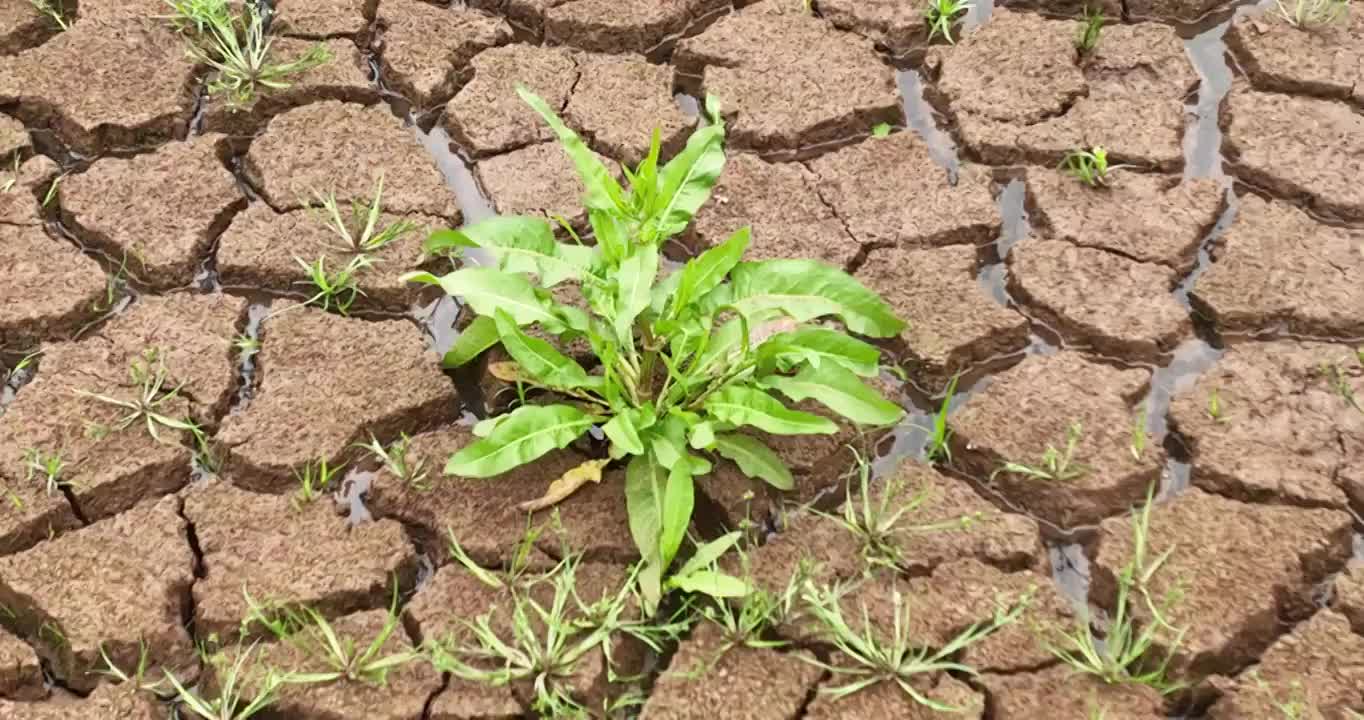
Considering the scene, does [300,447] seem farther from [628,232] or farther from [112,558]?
[628,232]

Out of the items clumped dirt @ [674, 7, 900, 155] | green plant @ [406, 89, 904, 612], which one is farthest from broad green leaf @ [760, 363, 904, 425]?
clumped dirt @ [674, 7, 900, 155]

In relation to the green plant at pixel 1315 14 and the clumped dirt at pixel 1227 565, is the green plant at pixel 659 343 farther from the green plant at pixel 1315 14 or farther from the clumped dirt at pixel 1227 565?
the green plant at pixel 1315 14

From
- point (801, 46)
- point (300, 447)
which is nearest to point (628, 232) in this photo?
Answer: point (300, 447)

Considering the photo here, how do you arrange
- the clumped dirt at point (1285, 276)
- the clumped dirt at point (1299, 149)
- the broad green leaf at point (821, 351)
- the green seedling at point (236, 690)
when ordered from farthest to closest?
the clumped dirt at point (1299, 149), the clumped dirt at point (1285, 276), the broad green leaf at point (821, 351), the green seedling at point (236, 690)

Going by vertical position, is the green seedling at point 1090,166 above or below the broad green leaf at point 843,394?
above

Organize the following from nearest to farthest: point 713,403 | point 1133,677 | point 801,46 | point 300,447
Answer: point 1133,677, point 713,403, point 300,447, point 801,46

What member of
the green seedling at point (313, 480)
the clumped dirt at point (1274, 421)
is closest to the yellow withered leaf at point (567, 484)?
the green seedling at point (313, 480)
